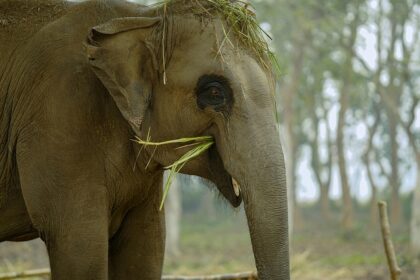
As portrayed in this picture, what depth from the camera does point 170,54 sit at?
4.15 m

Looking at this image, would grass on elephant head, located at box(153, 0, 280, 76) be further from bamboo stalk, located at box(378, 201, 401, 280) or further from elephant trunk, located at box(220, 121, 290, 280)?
bamboo stalk, located at box(378, 201, 401, 280)

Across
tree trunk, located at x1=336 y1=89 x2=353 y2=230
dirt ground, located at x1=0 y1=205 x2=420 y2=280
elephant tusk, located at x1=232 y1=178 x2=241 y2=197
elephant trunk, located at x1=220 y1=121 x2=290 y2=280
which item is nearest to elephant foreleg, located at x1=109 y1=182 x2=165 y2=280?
elephant tusk, located at x1=232 y1=178 x2=241 y2=197

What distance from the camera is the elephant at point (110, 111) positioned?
398 cm

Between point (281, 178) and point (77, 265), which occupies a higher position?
point (281, 178)

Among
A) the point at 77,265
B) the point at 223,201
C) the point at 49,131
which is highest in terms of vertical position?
the point at 49,131

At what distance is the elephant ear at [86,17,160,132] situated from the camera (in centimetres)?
407

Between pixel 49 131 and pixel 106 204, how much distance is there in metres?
0.45

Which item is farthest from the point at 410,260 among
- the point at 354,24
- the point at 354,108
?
the point at 354,108

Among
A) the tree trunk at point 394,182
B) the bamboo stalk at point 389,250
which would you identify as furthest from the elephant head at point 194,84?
the tree trunk at point 394,182

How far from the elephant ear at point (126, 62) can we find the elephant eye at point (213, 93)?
0.27m

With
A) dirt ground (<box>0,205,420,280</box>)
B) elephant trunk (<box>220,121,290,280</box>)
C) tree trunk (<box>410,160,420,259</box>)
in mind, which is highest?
elephant trunk (<box>220,121,290,280</box>)

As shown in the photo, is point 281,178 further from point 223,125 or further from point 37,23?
point 37,23

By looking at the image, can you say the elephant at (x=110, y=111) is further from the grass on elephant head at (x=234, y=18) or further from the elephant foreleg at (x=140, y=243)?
the elephant foreleg at (x=140, y=243)

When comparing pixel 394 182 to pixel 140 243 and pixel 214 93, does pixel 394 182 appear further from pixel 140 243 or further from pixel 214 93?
pixel 214 93
